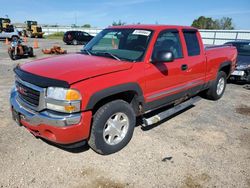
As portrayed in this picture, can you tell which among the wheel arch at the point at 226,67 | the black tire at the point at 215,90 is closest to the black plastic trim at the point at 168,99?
the black tire at the point at 215,90

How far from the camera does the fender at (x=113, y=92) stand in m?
3.09

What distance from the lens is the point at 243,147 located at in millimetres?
4000

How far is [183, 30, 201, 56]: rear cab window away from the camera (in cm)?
484

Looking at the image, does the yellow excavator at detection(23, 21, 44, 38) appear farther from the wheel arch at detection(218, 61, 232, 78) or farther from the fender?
the fender

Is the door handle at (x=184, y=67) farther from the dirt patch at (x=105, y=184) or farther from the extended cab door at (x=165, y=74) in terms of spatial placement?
the dirt patch at (x=105, y=184)

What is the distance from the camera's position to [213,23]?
172 feet

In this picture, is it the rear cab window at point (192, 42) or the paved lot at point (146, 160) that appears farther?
the rear cab window at point (192, 42)

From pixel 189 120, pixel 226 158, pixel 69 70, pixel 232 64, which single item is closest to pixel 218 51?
pixel 232 64

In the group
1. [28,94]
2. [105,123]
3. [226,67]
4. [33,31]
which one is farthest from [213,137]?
[33,31]

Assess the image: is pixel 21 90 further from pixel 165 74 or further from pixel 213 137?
pixel 213 137

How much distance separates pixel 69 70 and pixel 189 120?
292 centimetres

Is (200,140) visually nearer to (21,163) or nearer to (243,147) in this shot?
(243,147)

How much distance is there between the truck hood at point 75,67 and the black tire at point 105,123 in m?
0.51

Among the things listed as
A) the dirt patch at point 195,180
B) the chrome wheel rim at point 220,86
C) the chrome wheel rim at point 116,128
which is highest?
the chrome wheel rim at point 220,86
